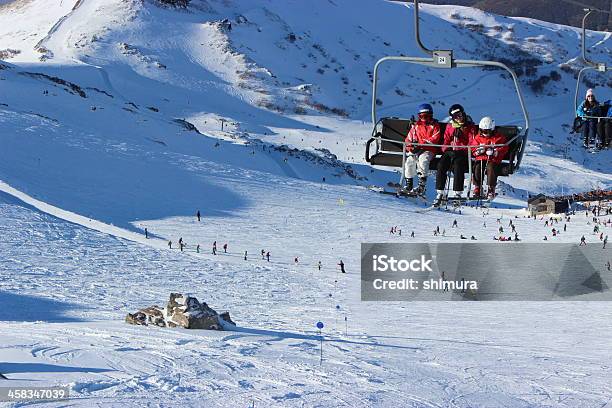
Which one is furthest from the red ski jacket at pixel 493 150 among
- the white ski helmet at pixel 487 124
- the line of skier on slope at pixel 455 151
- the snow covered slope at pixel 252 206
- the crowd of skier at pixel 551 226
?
the crowd of skier at pixel 551 226

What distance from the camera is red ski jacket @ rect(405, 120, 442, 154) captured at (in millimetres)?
12820

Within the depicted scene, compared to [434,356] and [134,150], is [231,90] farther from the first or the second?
[434,356]

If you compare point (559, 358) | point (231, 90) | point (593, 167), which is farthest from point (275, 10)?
point (559, 358)

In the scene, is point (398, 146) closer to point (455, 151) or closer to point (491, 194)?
point (455, 151)

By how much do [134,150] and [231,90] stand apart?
42930mm

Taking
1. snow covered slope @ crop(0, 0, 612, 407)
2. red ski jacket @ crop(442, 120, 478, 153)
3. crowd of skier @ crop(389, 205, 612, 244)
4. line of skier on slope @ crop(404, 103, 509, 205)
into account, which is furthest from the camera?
crowd of skier @ crop(389, 205, 612, 244)

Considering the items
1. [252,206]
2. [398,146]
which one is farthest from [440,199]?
[252,206]

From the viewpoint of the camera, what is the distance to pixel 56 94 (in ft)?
230

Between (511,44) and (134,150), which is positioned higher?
(511,44)
